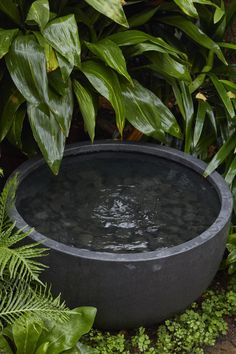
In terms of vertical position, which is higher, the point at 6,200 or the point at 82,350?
the point at 6,200

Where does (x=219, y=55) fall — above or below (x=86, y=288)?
above

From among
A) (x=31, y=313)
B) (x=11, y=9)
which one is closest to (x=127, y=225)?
(x=31, y=313)

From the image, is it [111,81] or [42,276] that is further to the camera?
[111,81]

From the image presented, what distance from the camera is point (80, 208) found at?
2967 millimetres

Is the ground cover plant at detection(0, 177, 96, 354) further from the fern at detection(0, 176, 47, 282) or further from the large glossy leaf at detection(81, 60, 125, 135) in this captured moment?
the large glossy leaf at detection(81, 60, 125, 135)

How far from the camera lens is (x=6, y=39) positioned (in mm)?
2830

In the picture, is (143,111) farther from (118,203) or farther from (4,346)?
(4,346)

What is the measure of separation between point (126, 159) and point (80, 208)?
1.71 feet

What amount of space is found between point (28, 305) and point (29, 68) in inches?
44.2

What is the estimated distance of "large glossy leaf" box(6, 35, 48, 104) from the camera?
2758mm

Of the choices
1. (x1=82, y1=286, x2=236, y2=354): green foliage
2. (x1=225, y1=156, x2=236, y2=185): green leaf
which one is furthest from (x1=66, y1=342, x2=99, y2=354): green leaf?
(x1=225, y1=156, x2=236, y2=185): green leaf

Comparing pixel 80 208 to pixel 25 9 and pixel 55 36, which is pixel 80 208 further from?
pixel 25 9

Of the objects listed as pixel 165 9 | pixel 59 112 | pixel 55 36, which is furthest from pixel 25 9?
pixel 165 9

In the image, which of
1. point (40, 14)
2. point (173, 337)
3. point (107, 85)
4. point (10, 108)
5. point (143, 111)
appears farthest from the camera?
point (143, 111)
